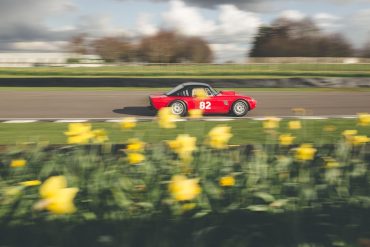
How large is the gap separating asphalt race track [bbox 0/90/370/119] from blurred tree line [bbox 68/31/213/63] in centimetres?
6674

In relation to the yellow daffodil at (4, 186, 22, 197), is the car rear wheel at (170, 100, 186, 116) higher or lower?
higher

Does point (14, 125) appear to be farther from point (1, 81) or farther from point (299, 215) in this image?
point (1, 81)

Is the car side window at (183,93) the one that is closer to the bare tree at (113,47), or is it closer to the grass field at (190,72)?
the grass field at (190,72)

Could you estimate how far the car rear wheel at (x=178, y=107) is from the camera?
12555mm

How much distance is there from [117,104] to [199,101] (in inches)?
189

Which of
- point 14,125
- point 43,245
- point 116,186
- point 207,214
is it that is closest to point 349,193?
point 207,214

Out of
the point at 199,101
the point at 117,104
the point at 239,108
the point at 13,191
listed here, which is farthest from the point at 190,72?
the point at 13,191

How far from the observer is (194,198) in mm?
3543

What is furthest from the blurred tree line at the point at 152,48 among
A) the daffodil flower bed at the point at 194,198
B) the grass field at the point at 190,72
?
the daffodil flower bed at the point at 194,198

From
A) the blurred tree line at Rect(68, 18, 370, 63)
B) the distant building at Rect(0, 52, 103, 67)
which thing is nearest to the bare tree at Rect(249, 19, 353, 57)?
the blurred tree line at Rect(68, 18, 370, 63)

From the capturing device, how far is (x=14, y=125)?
436 inches

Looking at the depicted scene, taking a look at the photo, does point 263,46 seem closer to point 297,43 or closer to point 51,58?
point 297,43

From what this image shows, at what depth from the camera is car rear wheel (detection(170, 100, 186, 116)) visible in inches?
494

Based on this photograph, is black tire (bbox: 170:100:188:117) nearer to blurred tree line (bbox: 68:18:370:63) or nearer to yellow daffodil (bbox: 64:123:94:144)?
yellow daffodil (bbox: 64:123:94:144)
